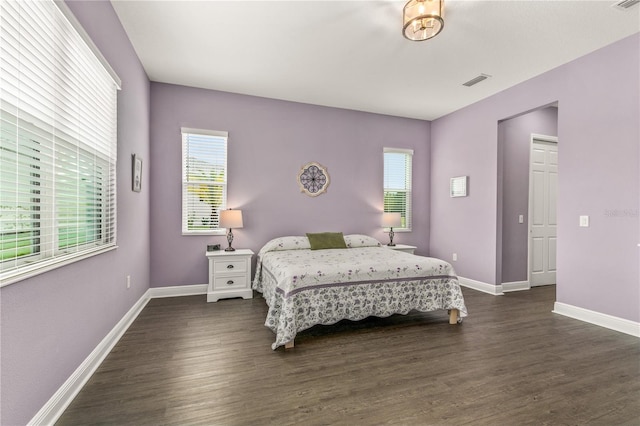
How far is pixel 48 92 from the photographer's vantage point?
5.27 feet

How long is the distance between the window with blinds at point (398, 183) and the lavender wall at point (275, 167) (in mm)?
139

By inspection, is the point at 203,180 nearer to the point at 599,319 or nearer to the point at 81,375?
the point at 81,375

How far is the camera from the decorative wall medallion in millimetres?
4762

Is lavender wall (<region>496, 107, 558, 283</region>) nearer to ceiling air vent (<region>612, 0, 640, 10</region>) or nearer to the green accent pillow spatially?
ceiling air vent (<region>612, 0, 640, 10</region>)

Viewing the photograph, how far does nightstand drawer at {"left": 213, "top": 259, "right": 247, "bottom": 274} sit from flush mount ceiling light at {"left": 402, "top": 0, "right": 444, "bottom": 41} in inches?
126

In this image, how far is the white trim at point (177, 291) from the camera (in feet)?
13.3

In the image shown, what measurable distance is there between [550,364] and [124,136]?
4.21 metres

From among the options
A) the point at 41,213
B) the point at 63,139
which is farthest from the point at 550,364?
the point at 63,139

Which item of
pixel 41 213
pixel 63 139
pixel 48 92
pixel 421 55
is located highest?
pixel 421 55

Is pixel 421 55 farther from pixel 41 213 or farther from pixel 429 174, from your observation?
pixel 41 213

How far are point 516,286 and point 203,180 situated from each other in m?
5.01

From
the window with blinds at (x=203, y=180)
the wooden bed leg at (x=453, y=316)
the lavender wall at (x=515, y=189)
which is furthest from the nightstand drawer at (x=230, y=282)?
the lavender wall at (x=515, y=189)

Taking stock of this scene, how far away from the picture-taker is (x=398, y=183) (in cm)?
544

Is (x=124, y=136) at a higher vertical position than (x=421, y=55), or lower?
lower
